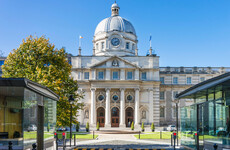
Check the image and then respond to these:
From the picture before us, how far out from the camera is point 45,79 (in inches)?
1142

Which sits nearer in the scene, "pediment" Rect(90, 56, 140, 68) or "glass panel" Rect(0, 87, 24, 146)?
"glass panel" Rect(0, 87, 24, 146)

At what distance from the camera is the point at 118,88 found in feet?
200

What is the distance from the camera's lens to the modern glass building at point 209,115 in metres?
16.1

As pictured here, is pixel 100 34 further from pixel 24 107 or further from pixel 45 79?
pixel 24 107

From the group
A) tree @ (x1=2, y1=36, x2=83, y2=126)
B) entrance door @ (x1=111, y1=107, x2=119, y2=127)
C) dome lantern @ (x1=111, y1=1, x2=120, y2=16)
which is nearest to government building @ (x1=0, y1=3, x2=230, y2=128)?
entrance door @ (x1=111, y1=107, x2=119, y2=127)

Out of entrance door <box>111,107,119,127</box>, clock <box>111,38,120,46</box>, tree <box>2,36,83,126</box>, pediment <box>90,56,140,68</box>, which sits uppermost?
clock <box>111,38,120,46</box>

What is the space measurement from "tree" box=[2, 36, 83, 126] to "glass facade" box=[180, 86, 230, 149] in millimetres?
13365

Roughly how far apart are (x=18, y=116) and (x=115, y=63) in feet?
154

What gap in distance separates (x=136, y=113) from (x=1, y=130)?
4716cm

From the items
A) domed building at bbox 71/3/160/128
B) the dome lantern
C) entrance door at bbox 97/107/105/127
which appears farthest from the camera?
the dome lantern

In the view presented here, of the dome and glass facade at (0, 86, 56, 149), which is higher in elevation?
the dome

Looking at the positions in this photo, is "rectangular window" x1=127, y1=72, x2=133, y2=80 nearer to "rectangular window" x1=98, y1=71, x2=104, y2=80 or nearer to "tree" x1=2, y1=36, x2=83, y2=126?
"rectangular window" x1=98, y1=71, x2=104, y2=80

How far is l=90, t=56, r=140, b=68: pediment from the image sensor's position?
61.2 meters

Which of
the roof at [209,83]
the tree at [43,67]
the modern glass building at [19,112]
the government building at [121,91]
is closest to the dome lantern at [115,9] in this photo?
the government building at [121,91]
